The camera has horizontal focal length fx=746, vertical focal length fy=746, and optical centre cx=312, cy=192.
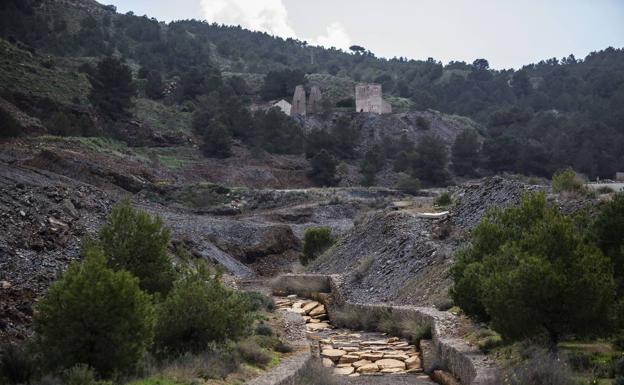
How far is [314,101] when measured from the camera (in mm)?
90500

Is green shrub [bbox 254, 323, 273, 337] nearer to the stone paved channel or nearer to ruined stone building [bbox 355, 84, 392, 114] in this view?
the stone paved channel

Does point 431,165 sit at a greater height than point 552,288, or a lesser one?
greater

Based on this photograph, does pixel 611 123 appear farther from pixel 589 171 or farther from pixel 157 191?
pixel 157 191

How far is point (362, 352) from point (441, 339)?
222 cm

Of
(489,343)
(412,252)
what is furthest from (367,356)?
(412,252)

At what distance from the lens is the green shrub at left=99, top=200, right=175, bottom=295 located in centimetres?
1409

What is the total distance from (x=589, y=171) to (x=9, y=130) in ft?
165

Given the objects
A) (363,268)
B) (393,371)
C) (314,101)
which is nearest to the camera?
(393,371)

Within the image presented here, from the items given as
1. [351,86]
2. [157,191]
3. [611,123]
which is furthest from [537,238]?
[351,86]

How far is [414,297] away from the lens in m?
19.0

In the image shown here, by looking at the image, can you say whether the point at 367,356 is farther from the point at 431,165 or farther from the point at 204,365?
the point at 431,165

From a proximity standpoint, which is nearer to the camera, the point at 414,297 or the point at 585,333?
the point at 585,333

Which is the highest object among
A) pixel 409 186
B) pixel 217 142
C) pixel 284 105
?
pixel 284 105

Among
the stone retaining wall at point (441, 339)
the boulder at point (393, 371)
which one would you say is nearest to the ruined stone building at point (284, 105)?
the stone retaining wall at point (441, 339)
